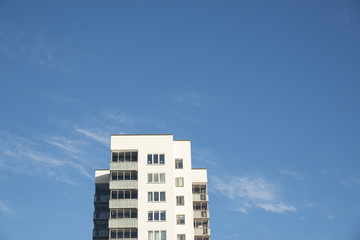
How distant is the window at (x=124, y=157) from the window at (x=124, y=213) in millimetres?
10362

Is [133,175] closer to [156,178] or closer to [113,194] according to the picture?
[156,178]

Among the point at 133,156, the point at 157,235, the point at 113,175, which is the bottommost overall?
the point at 157,235

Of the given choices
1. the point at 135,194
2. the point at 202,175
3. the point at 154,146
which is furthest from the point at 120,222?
the point at 202,175

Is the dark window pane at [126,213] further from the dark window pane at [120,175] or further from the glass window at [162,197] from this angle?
the glass window at [162,197]

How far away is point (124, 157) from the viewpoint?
111750 mm

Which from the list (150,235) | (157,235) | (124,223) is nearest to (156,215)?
(157,235)

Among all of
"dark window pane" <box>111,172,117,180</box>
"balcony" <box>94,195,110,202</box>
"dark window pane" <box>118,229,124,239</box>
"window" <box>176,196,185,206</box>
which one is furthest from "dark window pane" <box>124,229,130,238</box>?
"balcony" <box>94,195,110,202</box>

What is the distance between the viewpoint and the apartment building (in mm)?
105375

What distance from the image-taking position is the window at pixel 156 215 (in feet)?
346

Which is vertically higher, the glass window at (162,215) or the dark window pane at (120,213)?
the dark window pane at (120,213)

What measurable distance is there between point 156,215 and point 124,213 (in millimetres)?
6515

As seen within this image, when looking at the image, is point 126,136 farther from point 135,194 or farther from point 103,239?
point 103,239

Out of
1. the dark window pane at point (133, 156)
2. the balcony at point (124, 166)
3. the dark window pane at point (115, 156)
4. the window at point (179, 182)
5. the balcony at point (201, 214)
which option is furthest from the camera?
the balcony at point (201, 214)

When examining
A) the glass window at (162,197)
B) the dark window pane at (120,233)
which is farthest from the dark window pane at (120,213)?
the glass window at (162,197)
